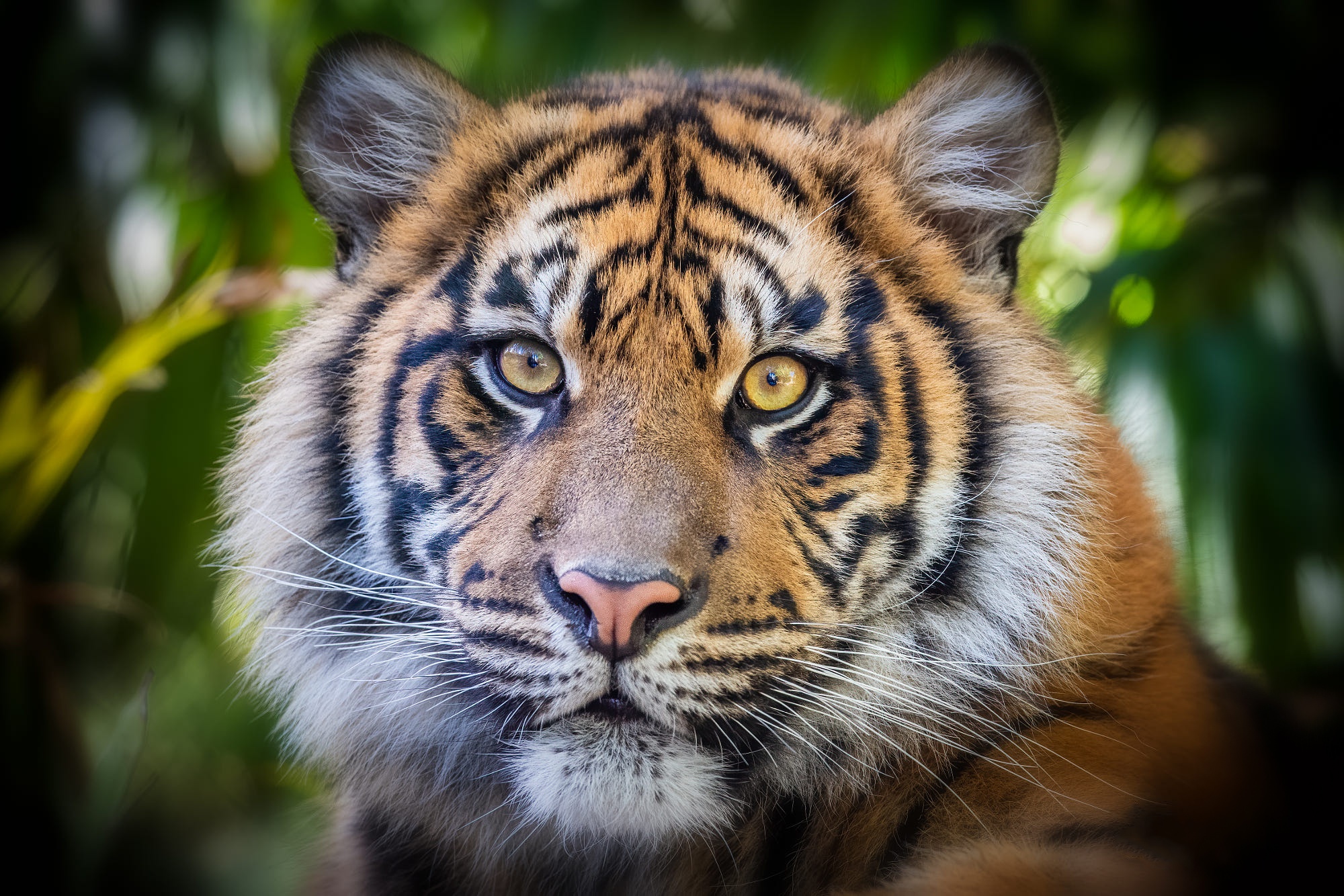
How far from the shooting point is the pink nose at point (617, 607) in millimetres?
710

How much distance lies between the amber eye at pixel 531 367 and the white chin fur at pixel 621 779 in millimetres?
309

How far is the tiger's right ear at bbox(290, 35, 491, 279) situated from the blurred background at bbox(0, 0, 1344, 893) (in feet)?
0.30

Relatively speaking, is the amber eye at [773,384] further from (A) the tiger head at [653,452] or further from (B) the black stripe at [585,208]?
(B) the black stripe at [585,208]

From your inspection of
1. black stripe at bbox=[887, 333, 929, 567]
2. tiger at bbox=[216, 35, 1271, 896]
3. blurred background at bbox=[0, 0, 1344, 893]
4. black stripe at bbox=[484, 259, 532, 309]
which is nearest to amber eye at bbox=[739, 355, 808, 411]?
tiger at bbox=[216, 35, 1271, 896]

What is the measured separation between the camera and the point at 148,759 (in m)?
1.43

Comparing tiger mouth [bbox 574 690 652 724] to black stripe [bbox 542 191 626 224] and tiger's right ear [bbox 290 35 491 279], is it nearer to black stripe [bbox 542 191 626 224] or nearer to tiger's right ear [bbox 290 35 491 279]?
black stripe [bbox 542 191 626 224]

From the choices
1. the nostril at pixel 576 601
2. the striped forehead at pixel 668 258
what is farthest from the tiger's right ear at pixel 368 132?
the nostril at pixel 576 601

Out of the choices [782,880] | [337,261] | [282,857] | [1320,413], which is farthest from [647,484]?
[1320,413]

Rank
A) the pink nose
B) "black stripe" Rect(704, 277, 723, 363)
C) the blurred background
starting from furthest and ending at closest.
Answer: the blurred background < "black stripe" Rect(704, 277, 723, 363) < the pink nose

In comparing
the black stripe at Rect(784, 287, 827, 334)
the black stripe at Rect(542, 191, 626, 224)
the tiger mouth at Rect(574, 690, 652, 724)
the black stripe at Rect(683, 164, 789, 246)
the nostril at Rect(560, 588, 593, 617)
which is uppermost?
the black stripe at Rect(683, 164, 789, 246)

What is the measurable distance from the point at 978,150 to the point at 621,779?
0.72m

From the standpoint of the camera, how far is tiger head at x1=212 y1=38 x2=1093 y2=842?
30.3 inches

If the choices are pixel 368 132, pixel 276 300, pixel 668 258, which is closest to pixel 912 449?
pixel 668 258

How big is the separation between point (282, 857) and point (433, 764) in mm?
513
